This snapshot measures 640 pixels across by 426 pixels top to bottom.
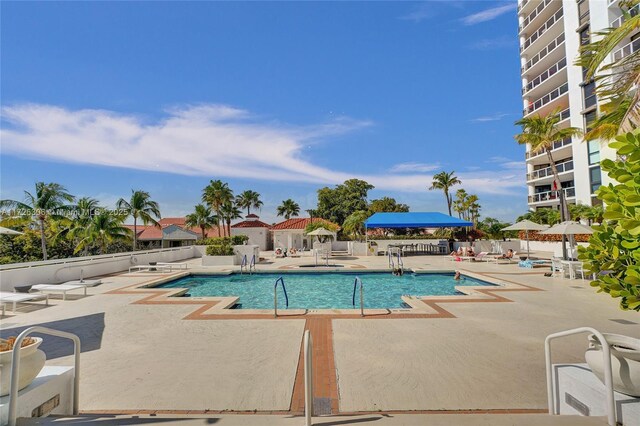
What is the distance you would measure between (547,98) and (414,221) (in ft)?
68.2

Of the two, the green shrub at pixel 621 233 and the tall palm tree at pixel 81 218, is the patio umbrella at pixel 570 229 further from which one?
the tall palm tree at pixel 81 218

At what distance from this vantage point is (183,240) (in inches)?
1928

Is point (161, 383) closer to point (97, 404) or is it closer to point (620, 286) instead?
point (97, 404)

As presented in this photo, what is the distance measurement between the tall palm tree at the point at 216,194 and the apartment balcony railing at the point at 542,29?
39.2m

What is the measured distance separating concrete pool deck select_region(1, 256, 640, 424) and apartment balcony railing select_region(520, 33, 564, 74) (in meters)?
32.3

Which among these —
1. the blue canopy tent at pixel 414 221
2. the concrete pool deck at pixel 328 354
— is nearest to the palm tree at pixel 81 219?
the concrete pool deck at pixel 328 354

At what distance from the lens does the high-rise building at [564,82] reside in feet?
82.6

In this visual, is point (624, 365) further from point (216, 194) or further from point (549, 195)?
point (216, 194)

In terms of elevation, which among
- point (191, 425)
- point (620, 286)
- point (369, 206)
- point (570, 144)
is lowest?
point (191, 425)

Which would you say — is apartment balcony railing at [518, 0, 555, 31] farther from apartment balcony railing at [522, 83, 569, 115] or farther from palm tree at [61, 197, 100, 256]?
palm tree at [61, 197, 100, 256]

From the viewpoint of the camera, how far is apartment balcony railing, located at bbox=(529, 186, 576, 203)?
2885cm

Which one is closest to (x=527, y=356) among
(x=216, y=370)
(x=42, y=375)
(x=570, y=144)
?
(x=216, y=370)

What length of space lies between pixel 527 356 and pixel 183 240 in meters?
50.1

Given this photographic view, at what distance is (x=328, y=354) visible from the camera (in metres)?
5.50
